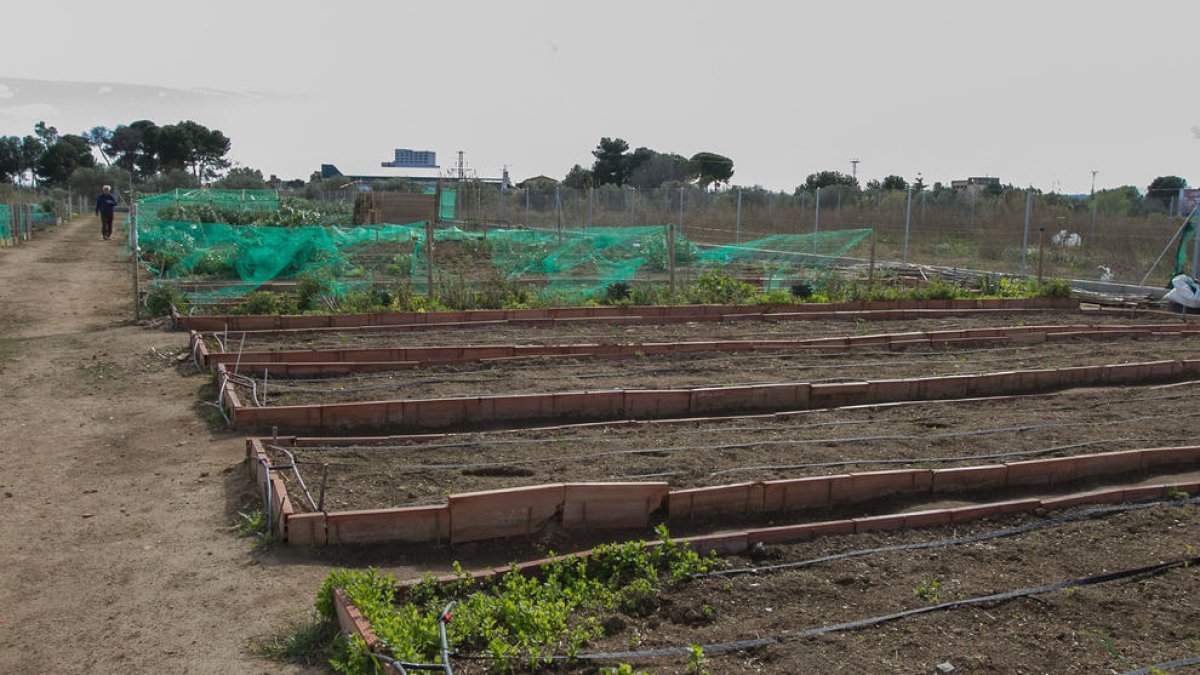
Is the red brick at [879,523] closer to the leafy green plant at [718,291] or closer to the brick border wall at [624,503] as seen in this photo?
the brick border wall at [624,503]

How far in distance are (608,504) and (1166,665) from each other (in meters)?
2.63

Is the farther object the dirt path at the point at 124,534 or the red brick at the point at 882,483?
the red brick at the point at 882,483

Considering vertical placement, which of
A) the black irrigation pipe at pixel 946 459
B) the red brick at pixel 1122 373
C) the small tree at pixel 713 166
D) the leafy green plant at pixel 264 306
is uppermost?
the small tree at pixel 713 166

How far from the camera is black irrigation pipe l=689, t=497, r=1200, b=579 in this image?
4371 millimetres

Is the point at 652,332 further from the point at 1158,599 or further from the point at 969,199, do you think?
the point at 969,199

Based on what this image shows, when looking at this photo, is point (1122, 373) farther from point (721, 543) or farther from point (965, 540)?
point (721, 543)

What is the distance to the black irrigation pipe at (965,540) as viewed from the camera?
437 cm

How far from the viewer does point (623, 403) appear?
23.9 ft

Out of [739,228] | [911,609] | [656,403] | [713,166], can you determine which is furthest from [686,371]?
[713,166]

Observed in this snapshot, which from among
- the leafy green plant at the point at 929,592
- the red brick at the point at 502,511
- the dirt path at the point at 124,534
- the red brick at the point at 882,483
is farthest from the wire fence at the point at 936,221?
the dirt path at the point at 124,534

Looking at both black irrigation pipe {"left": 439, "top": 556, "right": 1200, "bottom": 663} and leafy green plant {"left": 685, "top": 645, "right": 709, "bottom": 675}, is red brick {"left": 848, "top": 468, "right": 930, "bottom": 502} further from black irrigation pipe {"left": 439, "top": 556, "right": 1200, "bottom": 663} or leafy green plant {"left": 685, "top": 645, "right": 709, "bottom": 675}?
leafy green plant {"left": 685, "top": 645, "right": 709, "bottom": 675}

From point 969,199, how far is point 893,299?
37.3 ft

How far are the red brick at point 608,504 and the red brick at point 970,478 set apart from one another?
1786mm

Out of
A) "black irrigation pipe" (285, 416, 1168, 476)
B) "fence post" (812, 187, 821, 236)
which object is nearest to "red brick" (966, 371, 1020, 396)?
"black irrigation pipe" (285, 416, 1168, 476)
